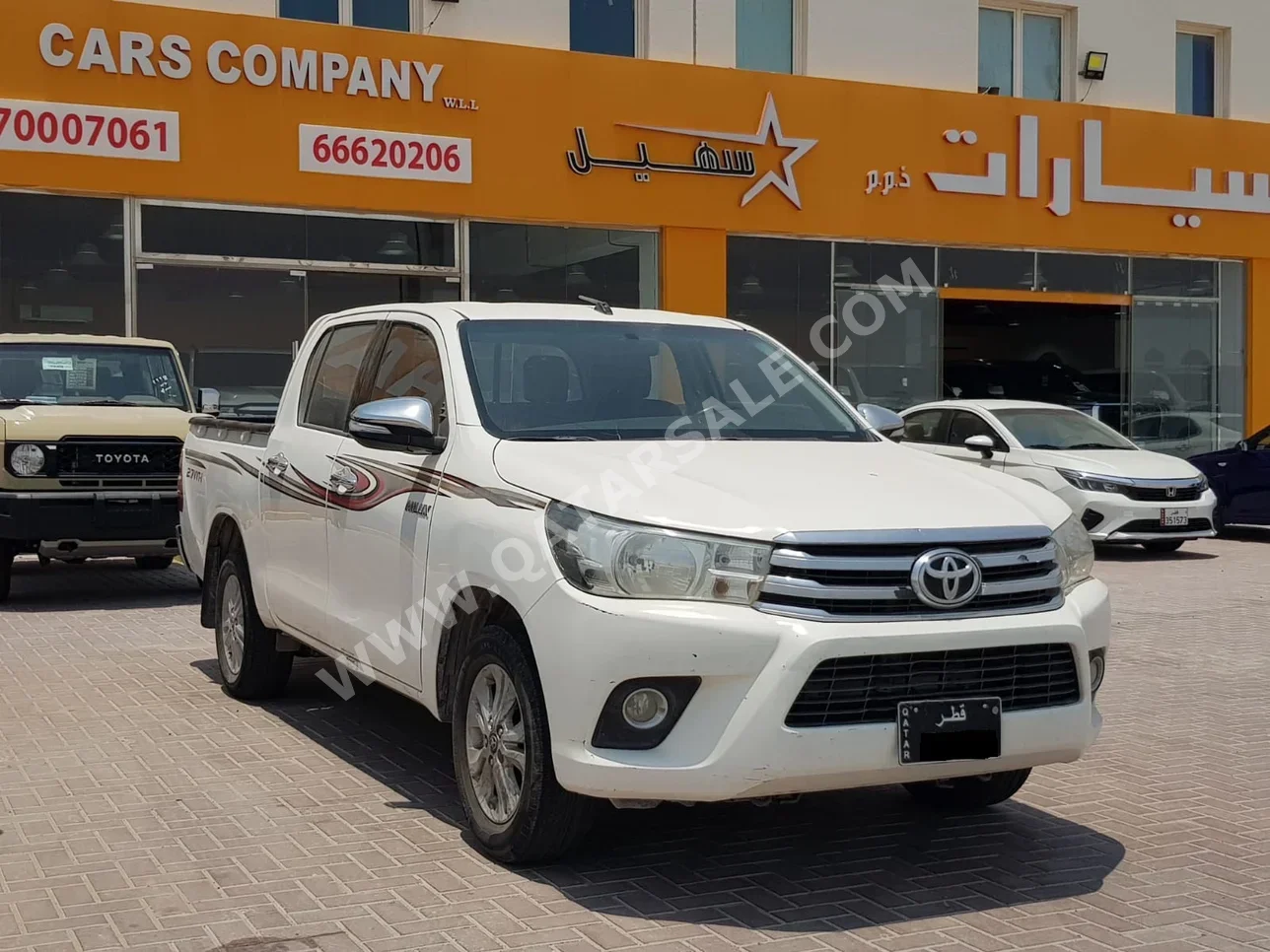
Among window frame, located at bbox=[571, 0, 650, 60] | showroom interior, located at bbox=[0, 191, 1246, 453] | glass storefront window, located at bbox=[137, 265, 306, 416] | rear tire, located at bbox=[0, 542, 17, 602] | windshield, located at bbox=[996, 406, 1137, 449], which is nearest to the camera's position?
rear tire, located at bbox=[0, 542, 17, 602]

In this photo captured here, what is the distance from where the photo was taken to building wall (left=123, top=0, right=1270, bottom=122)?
18.4m

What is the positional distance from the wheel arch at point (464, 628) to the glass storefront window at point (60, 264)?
1164 cm

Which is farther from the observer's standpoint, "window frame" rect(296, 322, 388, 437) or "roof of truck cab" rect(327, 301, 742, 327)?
"window frame" rect(296, 322, 388, 437)

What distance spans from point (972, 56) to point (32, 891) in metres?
19.3

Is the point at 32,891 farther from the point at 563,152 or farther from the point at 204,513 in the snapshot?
the point at 563,152

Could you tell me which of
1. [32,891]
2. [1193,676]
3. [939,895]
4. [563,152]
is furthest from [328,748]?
[563,152]

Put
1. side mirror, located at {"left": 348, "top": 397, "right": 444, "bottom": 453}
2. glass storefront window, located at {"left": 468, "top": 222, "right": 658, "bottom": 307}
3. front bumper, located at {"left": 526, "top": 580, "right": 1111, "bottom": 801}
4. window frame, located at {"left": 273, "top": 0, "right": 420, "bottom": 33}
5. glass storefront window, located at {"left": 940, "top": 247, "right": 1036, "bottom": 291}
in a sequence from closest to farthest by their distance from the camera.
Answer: front bumper, located at {"left": 526, "top": 580, "right": 1111, "bottom": 801} → side mirror, located at {"left": 348, "top": 397, "right": 444, "bottom": 453} → window frame, located at {"left": 273, "top": 0, "right": 420, "bottom": 33} → glass storefront window, located at {"left": 468, "top": 222, "right": 658, "bottom": 307} → glass storefront window, located at {"left": 940, "top": 247, "right": 1036, "bottom": 291}

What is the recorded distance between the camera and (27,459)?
1096 cm

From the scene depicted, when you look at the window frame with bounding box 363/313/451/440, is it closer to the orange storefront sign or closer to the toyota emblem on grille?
the toyota emblem on grille

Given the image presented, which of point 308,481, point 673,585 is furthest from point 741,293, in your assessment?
point 673,585

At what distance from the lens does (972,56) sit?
21.4m

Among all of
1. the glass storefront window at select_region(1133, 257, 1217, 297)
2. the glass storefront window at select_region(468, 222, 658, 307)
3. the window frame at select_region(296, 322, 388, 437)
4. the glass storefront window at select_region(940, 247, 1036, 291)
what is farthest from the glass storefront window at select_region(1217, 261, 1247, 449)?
the window frame at select_region(296, 322, 388, 437)

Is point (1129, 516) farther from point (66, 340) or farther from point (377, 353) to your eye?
point (377, 353)

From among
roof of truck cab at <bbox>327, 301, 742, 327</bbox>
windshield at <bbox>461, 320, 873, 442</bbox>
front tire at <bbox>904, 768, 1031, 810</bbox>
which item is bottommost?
front tire at <bbox>904, 768, 1031, 810</bbox>
